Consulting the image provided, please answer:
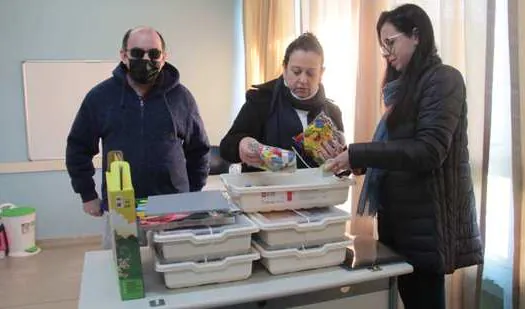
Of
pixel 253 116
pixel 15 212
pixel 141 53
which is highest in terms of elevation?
pixel 141 53

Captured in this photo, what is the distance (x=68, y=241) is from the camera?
4324 millimetres

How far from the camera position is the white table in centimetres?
117

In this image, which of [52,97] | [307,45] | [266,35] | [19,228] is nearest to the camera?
[307,45]

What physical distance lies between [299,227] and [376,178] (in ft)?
1.21

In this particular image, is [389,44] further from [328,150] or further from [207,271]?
[207,271]

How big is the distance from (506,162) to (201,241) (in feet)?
3.53

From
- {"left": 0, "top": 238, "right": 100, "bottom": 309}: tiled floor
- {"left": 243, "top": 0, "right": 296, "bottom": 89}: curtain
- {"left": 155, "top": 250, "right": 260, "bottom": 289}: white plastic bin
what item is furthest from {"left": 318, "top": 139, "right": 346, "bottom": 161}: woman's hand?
{"left": 0, "top": 238, "right": 100, "bottom": 309}: tiled floor

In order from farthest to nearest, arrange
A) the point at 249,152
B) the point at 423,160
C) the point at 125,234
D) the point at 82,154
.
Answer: the point at 82,154
the point at 249,152
the point at 423,160
the point at 125,234

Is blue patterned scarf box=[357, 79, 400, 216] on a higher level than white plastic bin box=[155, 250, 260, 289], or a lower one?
higher

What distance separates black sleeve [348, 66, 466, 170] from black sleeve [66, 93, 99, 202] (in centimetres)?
133

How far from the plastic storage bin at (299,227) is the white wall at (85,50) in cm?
307

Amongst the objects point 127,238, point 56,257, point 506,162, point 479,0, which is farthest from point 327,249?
point 56,257

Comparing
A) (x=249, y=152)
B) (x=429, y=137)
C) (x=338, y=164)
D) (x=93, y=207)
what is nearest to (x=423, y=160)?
(x=429, y=137)

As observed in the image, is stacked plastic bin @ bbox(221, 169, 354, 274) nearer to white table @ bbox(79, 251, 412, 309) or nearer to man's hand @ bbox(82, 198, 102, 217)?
white table @ bbox(79, 251, 412, 309)
